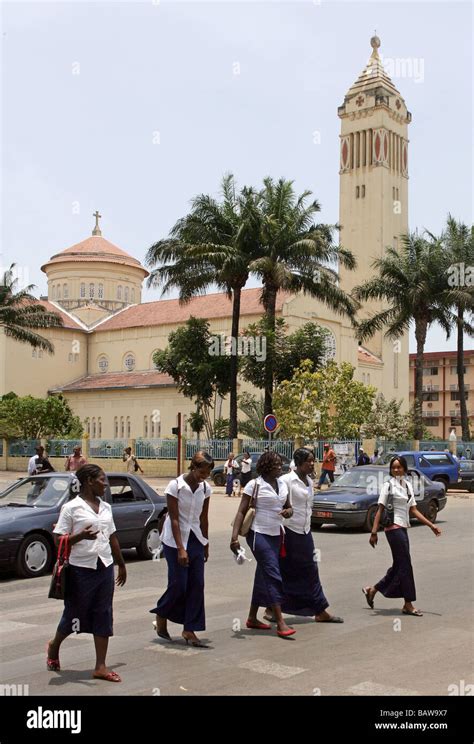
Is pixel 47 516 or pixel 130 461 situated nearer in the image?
pixel 47 516

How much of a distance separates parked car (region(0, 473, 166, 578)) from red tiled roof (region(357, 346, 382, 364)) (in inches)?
2067

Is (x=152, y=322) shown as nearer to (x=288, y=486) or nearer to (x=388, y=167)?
(x=388, y=167)

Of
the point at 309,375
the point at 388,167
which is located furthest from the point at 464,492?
the point at 388,167

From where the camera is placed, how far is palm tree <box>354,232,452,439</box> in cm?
3909

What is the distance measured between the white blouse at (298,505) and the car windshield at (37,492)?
4485 mm

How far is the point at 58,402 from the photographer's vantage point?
49.5 meters

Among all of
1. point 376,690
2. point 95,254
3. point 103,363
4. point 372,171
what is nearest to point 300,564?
point 376,690

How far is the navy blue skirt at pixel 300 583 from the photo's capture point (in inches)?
328

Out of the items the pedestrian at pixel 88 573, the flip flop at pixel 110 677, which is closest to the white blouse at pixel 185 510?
the pedestrian at pixel 88 573

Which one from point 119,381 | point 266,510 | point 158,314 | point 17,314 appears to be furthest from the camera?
point 158,314

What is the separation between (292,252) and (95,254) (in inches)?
1541

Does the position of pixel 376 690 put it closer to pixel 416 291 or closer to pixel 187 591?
pixel 187 591

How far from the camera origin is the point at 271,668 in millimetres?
6609
